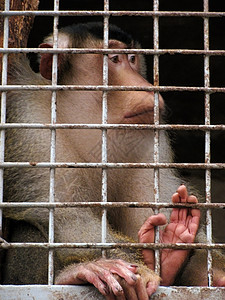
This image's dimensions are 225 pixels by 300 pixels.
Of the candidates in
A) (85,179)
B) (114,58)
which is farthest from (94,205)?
(114,58)

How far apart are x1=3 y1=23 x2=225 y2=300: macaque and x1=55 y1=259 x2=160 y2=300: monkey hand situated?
1cm

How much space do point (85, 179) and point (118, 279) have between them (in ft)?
3.02

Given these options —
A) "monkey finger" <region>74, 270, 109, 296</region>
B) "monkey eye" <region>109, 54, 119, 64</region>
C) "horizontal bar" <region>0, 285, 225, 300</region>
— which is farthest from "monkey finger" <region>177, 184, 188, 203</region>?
"monkey eye" <region>109, 54, 119, 64</region>

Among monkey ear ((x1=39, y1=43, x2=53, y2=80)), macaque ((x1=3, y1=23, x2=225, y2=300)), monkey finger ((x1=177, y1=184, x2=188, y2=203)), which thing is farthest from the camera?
monkey ear ((x1=39, y1=43, x2=53, y2=80))

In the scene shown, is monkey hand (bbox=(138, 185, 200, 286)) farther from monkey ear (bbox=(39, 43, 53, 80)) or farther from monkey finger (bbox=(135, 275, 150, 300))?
monkey ear (bbox=(39, 43, 53, 80))

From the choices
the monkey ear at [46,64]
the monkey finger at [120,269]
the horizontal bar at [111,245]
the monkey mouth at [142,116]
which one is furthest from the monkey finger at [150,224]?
the monkey ear at [46,64]

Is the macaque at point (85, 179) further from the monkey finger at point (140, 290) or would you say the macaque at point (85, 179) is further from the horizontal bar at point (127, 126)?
the horizontal bar at point (127, 126)

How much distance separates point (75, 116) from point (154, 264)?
1.05 m

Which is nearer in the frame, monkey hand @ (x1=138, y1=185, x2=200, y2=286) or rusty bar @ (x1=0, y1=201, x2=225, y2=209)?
rusty bar @ (x1=0, y1=201, x2=225, y2=209)

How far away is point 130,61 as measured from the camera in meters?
3.35

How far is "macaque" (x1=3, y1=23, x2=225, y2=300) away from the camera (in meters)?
2.36

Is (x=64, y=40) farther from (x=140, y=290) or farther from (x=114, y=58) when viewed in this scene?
(x=140, y=290)

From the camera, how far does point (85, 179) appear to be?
2.87 metres

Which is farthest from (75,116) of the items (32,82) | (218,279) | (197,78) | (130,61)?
(197,78)
